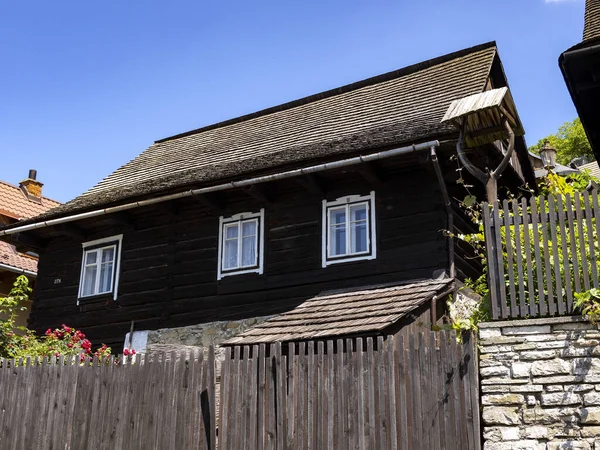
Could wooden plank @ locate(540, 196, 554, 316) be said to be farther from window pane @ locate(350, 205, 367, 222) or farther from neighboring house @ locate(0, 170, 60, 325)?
neighboring house @ locate(0, 170, 60, 325)

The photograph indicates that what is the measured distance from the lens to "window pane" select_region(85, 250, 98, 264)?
16.4 metres

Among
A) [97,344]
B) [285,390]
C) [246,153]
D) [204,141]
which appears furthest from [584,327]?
[204,141]

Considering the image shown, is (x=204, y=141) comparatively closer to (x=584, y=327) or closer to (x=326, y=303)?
(x=326, y=303)

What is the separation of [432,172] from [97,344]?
321 inches

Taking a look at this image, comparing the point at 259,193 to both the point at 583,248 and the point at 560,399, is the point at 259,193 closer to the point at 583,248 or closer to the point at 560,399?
the point at 583,248

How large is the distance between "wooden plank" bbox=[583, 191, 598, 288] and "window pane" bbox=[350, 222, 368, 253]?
6.54m

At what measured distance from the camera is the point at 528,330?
6.35m

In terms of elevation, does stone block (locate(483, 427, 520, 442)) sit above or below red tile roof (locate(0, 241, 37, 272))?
below

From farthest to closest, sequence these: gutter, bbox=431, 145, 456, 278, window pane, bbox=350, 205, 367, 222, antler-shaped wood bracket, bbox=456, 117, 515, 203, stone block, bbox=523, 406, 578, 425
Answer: window pane, bbox=350, 205, 367, 222 < gutter, bbox=431, 145, 456, 278 < antler-shaped wood bracket, bbox=456, 117, 515, 203 < stone block, bbox=523, 406, 578, 425

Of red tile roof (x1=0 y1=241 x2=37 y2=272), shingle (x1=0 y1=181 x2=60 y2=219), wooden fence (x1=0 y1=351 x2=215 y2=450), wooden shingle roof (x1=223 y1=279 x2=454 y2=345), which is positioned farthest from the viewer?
shingle (x1=0 y1=181 x2=60 y2=219)

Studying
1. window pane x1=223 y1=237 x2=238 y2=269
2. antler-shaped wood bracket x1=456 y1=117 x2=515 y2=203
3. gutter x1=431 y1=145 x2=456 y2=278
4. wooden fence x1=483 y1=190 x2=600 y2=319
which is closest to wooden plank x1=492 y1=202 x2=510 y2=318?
wooden fence x1=483 y1=190 x2=600 y2=319

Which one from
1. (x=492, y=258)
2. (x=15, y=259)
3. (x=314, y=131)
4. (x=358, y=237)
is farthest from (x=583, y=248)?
(x=15, y=259)

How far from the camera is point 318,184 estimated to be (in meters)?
13.3

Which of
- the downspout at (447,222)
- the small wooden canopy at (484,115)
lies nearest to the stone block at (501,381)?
the small wooden canopy at (484,115)
